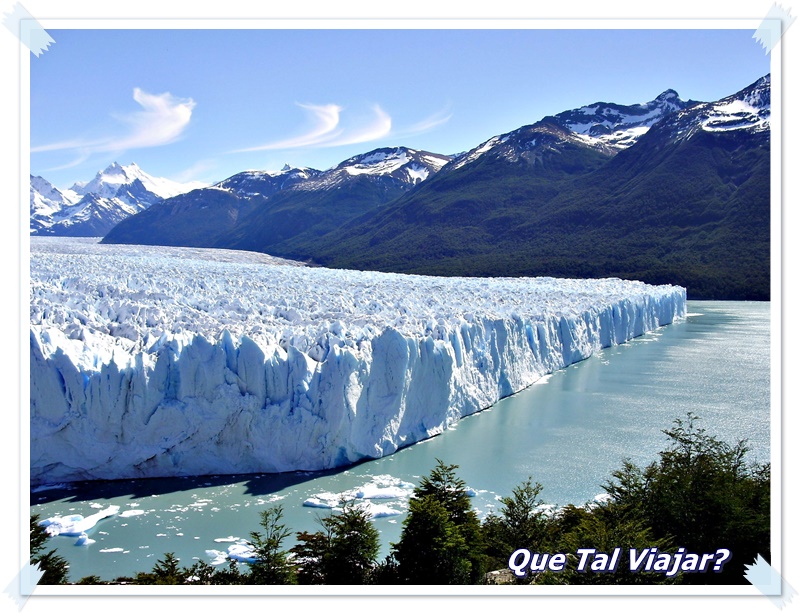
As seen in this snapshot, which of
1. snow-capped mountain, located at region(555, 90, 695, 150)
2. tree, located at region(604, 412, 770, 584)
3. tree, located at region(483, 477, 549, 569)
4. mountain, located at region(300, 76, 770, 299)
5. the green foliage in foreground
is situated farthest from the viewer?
snow-capped mountain, located at region(555, 90, 695, 150)

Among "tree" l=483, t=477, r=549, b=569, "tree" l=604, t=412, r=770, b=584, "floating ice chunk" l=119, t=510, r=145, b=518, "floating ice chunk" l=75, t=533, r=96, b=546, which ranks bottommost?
"floating ice chunk" l=75, t=533, r=96, b=546

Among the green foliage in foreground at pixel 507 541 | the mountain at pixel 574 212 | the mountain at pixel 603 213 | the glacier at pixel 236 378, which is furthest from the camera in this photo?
the mountain at pixel 574 212

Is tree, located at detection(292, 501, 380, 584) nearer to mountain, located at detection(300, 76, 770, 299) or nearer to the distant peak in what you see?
mountain, located at detection(300, 76, 770, 299)

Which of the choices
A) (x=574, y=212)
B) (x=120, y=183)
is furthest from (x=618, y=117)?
(x=120, y=183)

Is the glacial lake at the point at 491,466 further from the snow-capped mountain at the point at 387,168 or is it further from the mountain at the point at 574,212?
the snow-capped mountain at the point at 387,168

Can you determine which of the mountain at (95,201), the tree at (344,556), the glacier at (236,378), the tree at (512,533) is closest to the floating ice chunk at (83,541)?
the glacier at (236,378)

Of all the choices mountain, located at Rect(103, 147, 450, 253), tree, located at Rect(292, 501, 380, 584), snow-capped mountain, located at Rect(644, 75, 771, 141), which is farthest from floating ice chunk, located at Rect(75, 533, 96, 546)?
mountain, located at Rect(103, 147, 450, 253)

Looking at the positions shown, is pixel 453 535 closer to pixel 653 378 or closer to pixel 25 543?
pixel 25 543
